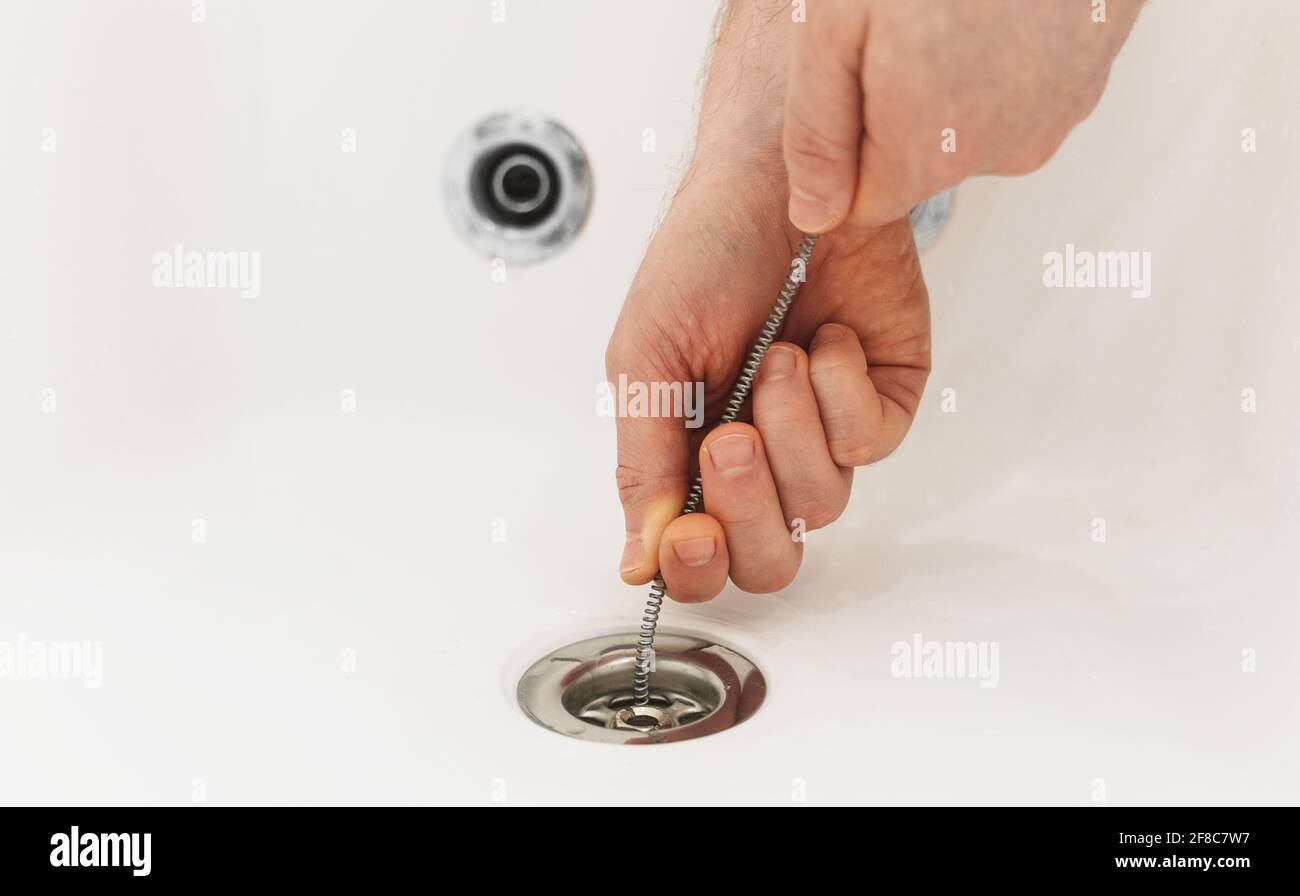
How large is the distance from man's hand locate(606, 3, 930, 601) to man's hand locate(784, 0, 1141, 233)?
113 mm

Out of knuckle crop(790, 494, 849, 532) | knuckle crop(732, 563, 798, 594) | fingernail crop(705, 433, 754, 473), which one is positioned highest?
fingernail crop(705, 433, 754, 473)

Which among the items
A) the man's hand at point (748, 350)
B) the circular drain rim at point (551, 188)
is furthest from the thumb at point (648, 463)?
the circular drain rim at point (551, 188)

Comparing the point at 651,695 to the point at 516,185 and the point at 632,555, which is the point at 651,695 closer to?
the point at 632,555

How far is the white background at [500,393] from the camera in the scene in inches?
16.4

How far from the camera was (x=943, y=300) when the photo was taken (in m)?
0.55

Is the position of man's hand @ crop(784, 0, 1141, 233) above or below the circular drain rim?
below

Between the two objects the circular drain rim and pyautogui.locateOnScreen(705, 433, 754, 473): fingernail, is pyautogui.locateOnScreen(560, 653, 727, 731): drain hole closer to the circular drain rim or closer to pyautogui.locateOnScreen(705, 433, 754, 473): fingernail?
pyautogui.locateOnScreen(705, 433, 754, 473): fingernail

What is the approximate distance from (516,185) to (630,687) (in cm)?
25

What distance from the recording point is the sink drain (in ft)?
1.29


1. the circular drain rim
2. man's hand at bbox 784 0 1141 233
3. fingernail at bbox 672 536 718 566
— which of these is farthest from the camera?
the circular drain rim

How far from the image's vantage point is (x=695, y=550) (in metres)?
0.44

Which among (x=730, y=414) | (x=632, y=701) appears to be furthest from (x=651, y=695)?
(x=730, y=414)

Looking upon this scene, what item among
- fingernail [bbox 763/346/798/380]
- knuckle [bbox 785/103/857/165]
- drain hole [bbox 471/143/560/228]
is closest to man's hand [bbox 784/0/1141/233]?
knuckle [bbox 785/103/857/165]

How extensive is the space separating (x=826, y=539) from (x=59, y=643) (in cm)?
30
